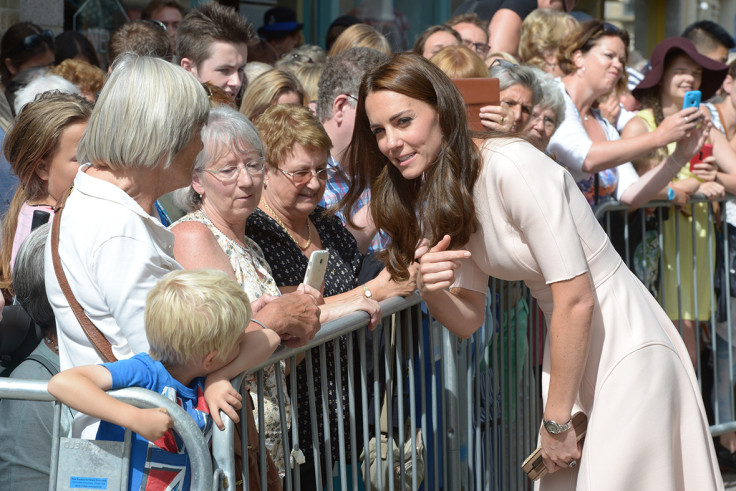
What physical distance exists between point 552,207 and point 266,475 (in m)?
1.11

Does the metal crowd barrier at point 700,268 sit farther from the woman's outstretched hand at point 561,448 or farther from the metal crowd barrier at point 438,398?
the woman's outstretched hand at point 561,448

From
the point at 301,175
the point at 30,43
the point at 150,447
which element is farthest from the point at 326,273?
the point at 30,43

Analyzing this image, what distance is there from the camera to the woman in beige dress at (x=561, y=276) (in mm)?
2701

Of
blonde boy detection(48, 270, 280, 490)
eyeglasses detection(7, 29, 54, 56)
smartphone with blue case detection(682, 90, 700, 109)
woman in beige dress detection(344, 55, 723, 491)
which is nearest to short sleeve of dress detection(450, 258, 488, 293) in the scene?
woman in beige dress detection(344, 55, 723, 491)

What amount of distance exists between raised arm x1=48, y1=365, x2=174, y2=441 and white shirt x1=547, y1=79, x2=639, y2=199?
120 inches

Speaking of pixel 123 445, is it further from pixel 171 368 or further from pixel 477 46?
pixel 477 46

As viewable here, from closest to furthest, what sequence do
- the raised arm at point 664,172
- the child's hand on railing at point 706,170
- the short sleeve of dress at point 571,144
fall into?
the raised arm at point 664,172 → the short sleeve of dress at point 571,144 → the child's hand on railing at point 706,170

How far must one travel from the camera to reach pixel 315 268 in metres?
2.81

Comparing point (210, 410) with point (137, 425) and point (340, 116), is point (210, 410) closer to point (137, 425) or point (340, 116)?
point (137, 425)

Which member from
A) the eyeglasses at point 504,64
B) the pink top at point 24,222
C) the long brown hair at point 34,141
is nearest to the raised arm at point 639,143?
the eyeglasses at point 504,64

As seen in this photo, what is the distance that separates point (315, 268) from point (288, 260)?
533 millimetres

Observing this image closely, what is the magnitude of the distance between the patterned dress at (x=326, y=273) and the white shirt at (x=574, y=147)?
4.68 ft

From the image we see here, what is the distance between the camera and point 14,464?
2.51 metres

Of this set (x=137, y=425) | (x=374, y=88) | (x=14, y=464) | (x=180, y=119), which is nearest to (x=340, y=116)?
(x=374, y=88)
